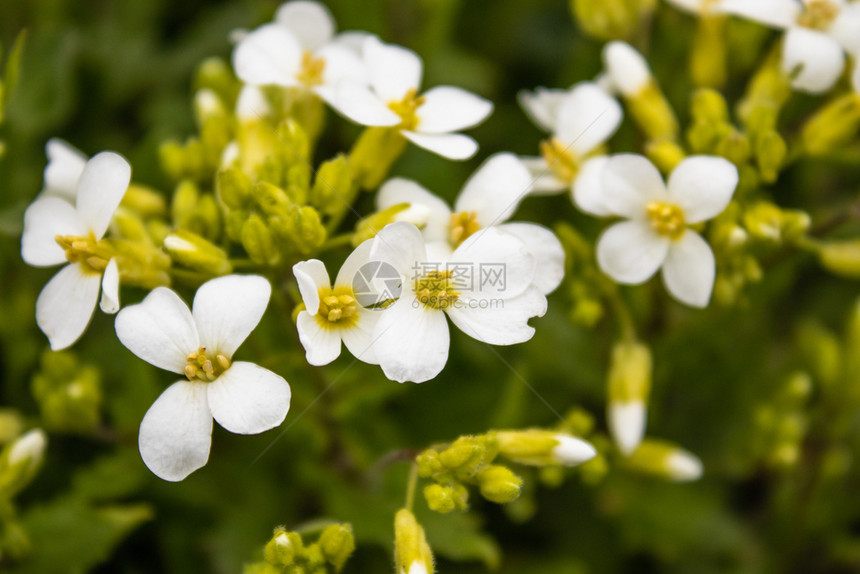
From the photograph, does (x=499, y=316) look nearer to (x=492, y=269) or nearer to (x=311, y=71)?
(x=492, y=269)

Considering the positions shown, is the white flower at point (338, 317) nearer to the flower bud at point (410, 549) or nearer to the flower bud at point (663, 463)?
the flower bud at point (410, 549)

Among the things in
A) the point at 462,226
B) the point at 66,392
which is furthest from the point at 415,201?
the point at 66,392

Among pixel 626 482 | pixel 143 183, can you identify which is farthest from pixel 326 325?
pixel 626 482

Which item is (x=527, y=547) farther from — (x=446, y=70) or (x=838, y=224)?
(x=446, y=70)

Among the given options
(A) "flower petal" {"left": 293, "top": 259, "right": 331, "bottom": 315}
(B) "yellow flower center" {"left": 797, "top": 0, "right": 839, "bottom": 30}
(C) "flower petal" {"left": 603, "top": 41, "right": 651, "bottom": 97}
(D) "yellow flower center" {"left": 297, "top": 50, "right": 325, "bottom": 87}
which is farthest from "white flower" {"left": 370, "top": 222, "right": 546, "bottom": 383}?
(B) "yellow flower center" {"left": 797, "top": 0, "right": 839, "bottom": 30}

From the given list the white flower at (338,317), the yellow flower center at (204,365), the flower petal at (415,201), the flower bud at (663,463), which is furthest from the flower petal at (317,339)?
the flower bud at (663,463)
